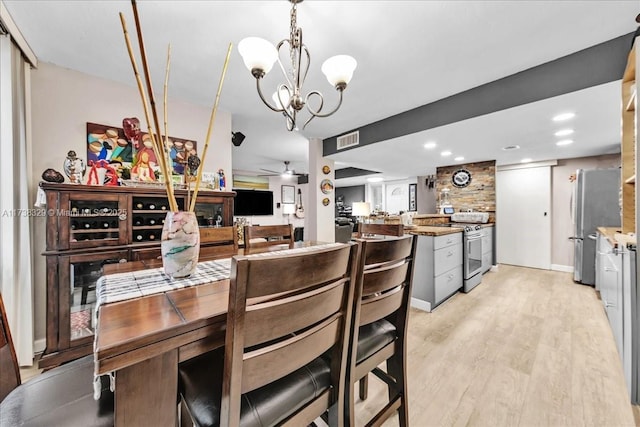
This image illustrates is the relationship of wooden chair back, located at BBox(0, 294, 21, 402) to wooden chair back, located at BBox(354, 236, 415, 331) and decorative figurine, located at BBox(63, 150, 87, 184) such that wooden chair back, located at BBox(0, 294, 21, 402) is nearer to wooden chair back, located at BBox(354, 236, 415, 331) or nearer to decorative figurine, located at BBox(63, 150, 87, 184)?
wooden chair back, located at BBox(354, 236, 415, 331)

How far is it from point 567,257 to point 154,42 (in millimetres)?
6606

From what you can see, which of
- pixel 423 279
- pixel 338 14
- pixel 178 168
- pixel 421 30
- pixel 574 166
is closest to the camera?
pixel 338 14

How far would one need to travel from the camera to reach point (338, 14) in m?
1.55

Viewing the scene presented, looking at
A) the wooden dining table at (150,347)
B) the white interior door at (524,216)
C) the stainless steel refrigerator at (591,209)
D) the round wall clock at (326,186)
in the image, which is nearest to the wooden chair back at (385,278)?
the wooden dining table at (150,347)

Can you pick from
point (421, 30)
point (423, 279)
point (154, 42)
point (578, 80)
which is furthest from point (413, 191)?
point (154, 42)

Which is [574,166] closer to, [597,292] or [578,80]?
[597,292]

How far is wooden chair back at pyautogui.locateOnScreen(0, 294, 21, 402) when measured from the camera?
815 mm

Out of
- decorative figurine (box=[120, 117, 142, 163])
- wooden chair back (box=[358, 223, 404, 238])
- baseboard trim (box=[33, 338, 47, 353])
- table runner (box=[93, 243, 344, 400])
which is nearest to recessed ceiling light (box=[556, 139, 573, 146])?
A: wooden chair back (box=[358, 223, 404, 238])

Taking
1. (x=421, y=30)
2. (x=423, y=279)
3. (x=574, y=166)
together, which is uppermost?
(x=421, y=30)

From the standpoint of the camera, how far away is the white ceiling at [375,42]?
151 centimetres

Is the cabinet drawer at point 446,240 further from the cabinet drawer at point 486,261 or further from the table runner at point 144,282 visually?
the table runner at point 144,282

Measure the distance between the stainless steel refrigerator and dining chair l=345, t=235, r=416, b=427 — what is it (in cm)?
383

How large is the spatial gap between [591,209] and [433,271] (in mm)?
2749

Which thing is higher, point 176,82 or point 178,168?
point 176,82
